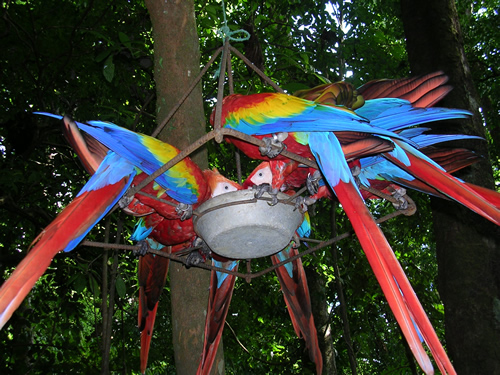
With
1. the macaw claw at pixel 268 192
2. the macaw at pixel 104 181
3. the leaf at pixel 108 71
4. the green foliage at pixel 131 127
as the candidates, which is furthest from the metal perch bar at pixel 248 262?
the leaf at pixel 108 71

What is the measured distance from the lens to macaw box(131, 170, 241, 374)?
1.89 meters

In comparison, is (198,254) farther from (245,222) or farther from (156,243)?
(245,222)

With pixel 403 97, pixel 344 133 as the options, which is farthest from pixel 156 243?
pixel 403 97

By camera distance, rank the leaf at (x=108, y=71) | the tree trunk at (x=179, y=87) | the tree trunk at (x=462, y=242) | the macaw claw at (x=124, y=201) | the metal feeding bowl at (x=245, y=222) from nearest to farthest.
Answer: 1. the metal feeding bowl at (x=245, y=222)
2. the macaw claw at (x=124, y=201)
3. the tree trunk at (x=179, y=87)
4. the tree trunk at (x=462, y=242)
5. the leaf at (x=108, y=71)

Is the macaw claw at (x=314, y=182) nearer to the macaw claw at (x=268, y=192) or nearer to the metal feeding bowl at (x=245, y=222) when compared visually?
the metal feeding bowl at (x=245, y=222)

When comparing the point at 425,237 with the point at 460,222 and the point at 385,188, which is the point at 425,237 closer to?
the point at 460,222

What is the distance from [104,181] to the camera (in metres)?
1.55

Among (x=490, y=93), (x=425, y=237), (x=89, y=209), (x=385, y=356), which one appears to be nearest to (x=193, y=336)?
(x=89, y=209)

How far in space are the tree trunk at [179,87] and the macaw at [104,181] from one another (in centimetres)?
40

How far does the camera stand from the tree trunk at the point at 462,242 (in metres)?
2.33

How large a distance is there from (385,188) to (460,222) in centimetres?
108

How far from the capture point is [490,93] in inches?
209

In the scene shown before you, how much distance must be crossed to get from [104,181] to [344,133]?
840 mm

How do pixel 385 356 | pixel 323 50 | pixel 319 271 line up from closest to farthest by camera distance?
pixel 323 50 < pixel 319 271 < pixel 385 356
